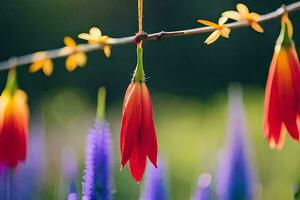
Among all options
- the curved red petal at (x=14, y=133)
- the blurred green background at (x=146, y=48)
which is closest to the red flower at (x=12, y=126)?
the curved red petal at (x=14, y=133)

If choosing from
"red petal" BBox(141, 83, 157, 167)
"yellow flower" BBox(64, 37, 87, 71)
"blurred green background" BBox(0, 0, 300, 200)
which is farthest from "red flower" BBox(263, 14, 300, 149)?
"blurred green background" BBox(0, 0, 300, 200)

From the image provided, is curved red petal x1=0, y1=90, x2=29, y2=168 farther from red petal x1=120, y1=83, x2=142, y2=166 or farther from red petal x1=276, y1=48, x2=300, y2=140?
red petal x1=276, y1=48, x2=300, y2=140

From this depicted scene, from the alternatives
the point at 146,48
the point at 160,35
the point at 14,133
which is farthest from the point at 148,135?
the point at 146,48

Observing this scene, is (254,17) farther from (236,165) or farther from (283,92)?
(236,165)

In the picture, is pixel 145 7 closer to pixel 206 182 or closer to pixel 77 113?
pixel 77 113

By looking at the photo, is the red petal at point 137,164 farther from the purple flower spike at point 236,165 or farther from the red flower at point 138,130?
the purple flower spike at point 236,165
